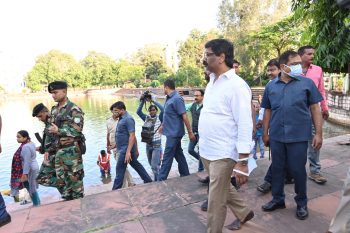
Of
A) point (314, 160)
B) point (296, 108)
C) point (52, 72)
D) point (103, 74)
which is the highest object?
point (52, 72)

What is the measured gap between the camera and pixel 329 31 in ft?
16.0

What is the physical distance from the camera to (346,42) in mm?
4730

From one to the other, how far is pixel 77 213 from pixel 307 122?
257 centimetres

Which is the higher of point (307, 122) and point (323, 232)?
point (307, 122)

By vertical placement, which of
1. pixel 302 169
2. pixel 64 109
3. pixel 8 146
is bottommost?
pixel 8 146

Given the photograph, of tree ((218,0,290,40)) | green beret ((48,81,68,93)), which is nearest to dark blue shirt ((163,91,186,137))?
green beret ((48,81,68,93))

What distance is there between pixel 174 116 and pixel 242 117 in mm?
2225

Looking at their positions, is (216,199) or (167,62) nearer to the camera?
(216,199)

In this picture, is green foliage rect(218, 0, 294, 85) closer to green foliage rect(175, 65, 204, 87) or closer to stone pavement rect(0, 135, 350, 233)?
green foliage rect(175, 65, 204, 87)

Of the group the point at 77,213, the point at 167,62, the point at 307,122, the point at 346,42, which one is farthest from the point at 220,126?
the point at 167,62

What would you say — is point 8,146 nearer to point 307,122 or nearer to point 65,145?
Answer: point 65,145

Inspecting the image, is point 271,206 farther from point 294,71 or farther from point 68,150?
point 68,150

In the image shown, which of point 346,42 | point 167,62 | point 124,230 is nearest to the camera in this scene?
point 124,230

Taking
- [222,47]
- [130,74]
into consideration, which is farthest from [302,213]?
[130,74]
